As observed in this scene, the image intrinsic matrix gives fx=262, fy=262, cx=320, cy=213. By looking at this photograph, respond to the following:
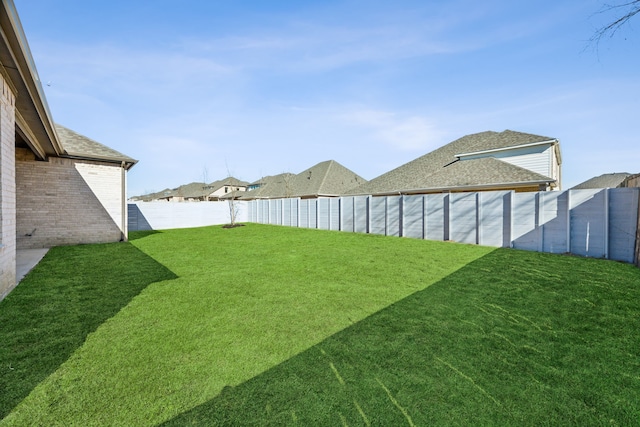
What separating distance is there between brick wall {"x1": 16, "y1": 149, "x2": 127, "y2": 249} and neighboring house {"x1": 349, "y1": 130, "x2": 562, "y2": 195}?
14.1m

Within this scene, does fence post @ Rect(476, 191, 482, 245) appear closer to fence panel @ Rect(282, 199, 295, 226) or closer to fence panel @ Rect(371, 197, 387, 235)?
fence panel @ Rect(371, 197, 387, 235)

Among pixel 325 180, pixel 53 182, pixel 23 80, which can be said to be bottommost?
pixel 53 182

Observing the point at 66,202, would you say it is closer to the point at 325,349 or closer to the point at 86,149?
the point at 86,149

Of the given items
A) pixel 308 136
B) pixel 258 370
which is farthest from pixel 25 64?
pixel 308 136

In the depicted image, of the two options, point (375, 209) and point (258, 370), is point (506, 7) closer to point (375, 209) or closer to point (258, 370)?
point (375, 209)

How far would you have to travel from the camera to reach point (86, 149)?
1066 cm

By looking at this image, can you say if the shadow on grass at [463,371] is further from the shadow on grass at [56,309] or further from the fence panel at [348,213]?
the fence panel at [348,213]

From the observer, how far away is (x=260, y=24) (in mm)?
9500

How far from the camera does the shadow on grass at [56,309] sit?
97.7 inches

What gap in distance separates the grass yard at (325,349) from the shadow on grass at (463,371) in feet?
0.05

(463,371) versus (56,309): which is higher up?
(56,309)

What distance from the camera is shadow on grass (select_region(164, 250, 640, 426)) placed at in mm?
1953

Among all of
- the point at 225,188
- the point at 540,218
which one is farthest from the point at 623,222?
the point at 225,188

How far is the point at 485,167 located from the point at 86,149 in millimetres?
18422
